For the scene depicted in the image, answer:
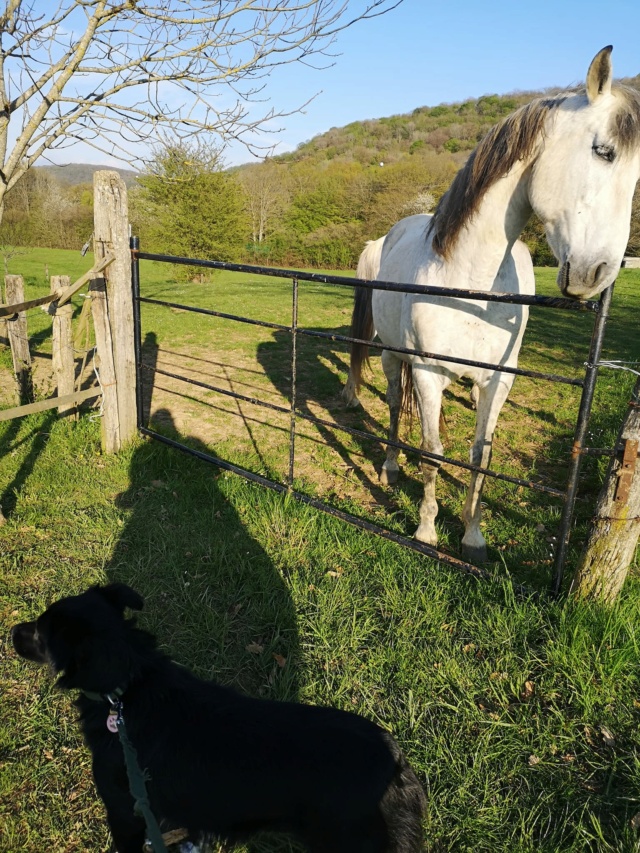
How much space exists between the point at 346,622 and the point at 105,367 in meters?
3.14

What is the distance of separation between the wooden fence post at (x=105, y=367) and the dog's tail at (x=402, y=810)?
3805 mm

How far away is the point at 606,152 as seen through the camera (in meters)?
2.36

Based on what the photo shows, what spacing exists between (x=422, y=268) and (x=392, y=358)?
1.57m

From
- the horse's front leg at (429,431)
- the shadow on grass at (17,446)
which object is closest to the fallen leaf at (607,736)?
the horse's front leg at (429,431)

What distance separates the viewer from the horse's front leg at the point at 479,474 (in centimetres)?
344

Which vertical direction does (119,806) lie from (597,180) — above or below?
below

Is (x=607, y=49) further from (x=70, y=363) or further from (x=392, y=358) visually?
(x=70, y=363)

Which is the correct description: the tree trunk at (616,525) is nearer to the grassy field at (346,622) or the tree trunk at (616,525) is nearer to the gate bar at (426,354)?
the grassy field at (346,622)

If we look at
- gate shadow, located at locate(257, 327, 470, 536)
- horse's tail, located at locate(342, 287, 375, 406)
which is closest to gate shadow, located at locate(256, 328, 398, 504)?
gate shadow, located at locate(257, 327, 470, 536)

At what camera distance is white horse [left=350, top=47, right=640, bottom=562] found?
2.36m

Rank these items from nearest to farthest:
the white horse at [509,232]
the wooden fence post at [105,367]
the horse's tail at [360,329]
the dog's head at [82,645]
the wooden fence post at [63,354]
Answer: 1. the dog's head at [82,645]
2. the white horse at [509,232]
3. the wooden fence post at [105,367]
4. the wooden fence post at [63,354]
5. the horse's tail at [360,329]

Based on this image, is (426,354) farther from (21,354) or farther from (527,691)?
(21,354)

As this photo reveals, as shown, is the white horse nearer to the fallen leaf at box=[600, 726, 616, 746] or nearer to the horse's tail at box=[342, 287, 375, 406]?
the fallen leaf at box=[600, 726, 616, 746]

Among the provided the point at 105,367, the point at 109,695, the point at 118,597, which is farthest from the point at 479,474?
the point at 105,367
